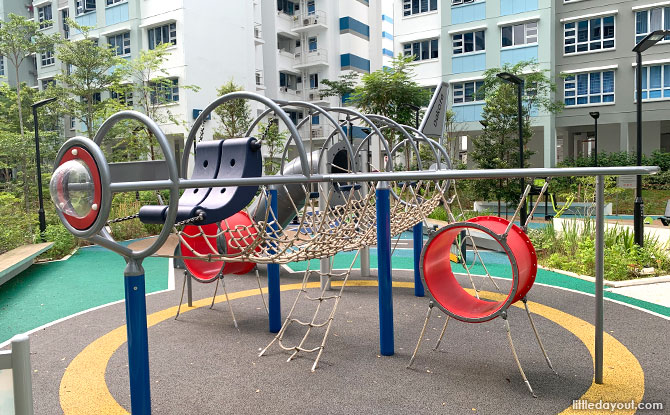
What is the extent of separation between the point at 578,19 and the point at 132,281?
23789 mm

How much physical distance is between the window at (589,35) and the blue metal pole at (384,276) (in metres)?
21.5

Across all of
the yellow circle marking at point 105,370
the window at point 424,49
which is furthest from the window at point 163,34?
the yellow circle marking at point 105,370

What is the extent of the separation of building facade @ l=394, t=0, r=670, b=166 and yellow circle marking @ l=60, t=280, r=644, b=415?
18.0 metres


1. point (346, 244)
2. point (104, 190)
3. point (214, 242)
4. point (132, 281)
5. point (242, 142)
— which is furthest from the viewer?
point (214, 242)

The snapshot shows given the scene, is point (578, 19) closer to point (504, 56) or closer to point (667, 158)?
point (504, 56)

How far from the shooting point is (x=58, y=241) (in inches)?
381

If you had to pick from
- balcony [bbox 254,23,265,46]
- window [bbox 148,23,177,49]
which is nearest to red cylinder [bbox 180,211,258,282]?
window [bbox 148,23,177,49]

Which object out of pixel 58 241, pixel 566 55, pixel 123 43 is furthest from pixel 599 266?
pixel 123 43

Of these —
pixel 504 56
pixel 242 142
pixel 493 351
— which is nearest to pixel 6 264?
pixel 242 142

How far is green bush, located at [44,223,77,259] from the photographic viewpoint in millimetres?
9508

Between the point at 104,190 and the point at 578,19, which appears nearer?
the point at 104,190

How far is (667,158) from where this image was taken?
19422 millimetres

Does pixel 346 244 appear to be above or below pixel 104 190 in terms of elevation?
below

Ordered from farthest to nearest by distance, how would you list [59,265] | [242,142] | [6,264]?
[59,265]
[6,264]
[242,142]
